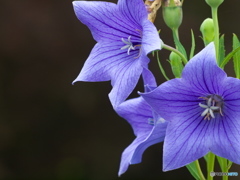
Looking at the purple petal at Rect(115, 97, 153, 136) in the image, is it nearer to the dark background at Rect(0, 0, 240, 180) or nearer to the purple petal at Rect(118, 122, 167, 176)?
the purple petal at Rect(118, 122, 167, 176)

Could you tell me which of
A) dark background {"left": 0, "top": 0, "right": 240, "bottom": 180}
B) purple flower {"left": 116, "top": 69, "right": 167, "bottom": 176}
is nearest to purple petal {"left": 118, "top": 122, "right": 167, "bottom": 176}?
purple flower {"left": 116, "top": 69, "right": 167, "bottom": 176}

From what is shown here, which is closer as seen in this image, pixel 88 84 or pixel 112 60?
pixel 112 60

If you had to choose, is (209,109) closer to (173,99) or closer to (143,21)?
(173,99)

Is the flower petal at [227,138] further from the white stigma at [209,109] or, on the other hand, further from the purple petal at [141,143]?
the purple petal at [141,143]

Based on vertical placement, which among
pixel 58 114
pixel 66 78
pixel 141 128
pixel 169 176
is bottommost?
pixel 169 176

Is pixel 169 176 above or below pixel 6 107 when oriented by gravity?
below

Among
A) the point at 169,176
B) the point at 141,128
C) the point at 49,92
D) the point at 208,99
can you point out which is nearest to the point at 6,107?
the point at 49,92

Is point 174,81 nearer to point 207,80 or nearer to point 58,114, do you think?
point 207,80
